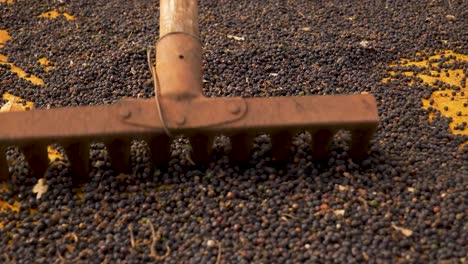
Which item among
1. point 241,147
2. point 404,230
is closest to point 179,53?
point 241,147

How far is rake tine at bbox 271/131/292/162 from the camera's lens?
3.16 meters

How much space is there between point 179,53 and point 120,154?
1.89 ft

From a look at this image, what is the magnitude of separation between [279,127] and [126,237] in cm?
88

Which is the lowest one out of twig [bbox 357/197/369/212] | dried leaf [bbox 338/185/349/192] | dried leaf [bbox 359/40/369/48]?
twig [bbox 357/197/369/212]

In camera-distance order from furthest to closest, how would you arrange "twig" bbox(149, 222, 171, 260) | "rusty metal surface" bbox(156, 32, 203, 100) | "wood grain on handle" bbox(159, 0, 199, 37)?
"wood grain on handle" bbox(159, 0, 199, 37) < "rusty metal surface" bbox(156, 32, 203, 100) < "twig" bbox(149, 222, 171, 260)

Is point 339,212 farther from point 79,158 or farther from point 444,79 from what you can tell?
point 444,79

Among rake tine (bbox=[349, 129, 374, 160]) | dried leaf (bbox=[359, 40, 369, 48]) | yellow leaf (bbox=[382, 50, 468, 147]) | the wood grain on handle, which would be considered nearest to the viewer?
rake tine (bbox=[349, 129, 374, 160])

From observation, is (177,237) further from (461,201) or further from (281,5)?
(281,5)

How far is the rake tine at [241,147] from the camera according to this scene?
124 inches

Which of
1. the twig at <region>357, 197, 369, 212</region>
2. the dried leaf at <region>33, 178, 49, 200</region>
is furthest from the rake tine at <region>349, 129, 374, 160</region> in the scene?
the dried leaf at <region>33, 178, 49, 200</region>

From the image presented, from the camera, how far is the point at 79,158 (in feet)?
10.5

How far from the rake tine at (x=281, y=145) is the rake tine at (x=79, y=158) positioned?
907 mm

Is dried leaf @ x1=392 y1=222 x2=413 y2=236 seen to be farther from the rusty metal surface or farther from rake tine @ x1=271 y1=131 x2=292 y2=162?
the rusty metal surface

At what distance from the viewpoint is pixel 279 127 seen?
120 inches
